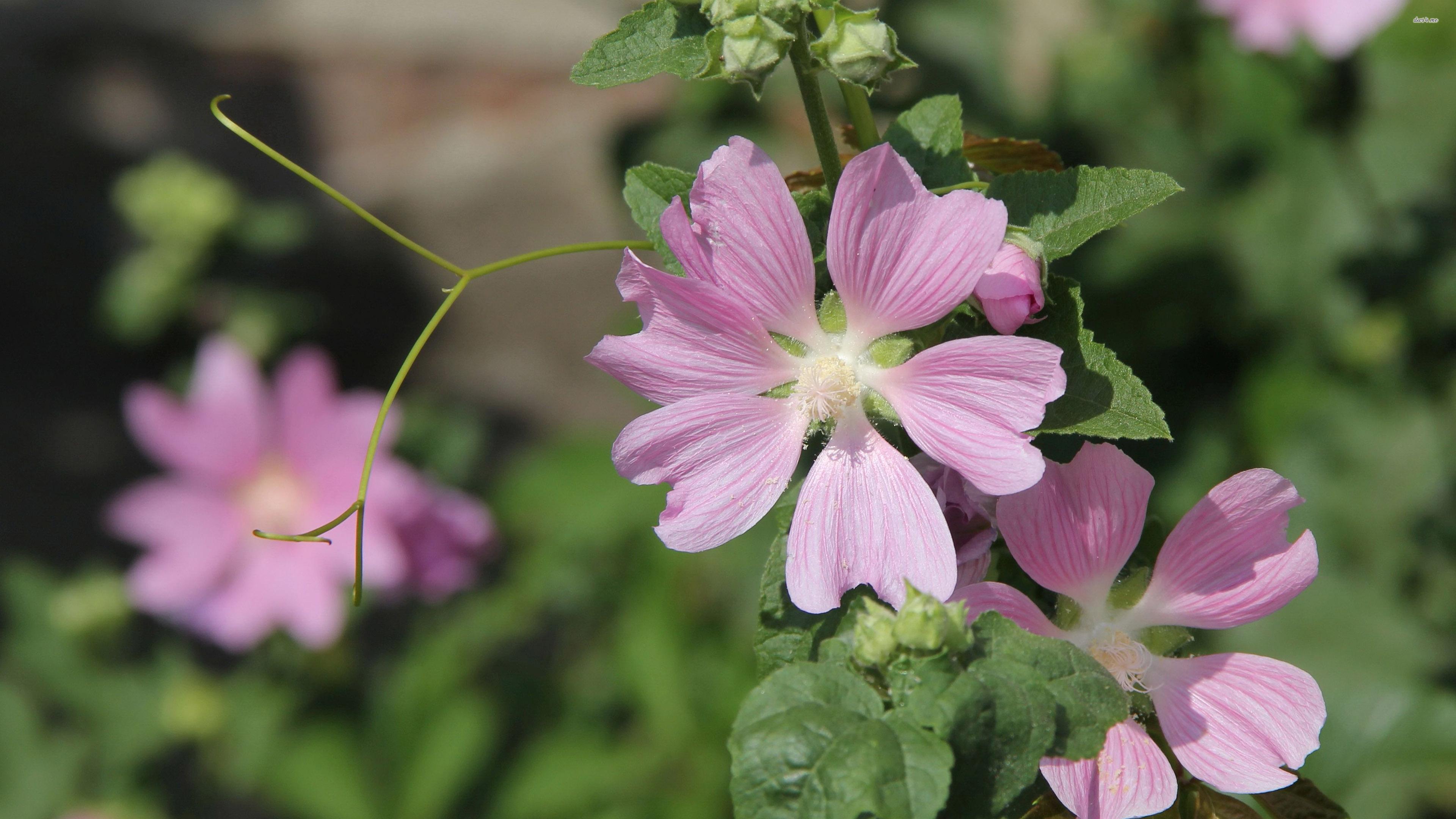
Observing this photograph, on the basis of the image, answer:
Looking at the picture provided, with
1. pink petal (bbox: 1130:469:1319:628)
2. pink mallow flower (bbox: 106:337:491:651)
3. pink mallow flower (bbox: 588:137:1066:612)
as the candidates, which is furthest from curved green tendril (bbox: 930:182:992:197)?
pink mallow flower (bbox: 106:337:491:651)

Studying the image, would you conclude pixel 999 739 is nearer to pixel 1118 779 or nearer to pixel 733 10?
pixel 1118 779

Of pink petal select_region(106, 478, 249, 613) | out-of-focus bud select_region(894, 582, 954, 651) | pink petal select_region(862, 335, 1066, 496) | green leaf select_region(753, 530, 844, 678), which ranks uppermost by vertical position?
pink petal select_region(862, 335, 1066, 496)

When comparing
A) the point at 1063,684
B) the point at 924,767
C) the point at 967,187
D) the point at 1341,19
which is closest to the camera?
the point at 924,767

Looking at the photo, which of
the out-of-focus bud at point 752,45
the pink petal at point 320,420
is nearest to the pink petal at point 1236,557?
the out-of-focus bud at point 752,45

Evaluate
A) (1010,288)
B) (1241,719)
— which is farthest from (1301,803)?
(1010,288)

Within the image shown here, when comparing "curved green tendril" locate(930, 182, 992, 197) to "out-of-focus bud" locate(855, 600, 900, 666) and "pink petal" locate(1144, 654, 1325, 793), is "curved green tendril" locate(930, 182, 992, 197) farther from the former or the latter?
"pink petal" locate(1144, 654, 1325, 793)

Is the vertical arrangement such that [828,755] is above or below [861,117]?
below

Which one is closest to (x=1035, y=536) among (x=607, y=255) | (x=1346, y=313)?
(x=1346, y=313)

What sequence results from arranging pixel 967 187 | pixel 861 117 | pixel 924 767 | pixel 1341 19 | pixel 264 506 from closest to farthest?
pixel 924 767 → pixel 967 187 → pixel 861 117 → pixel 1341 19 → pixel 264 506
